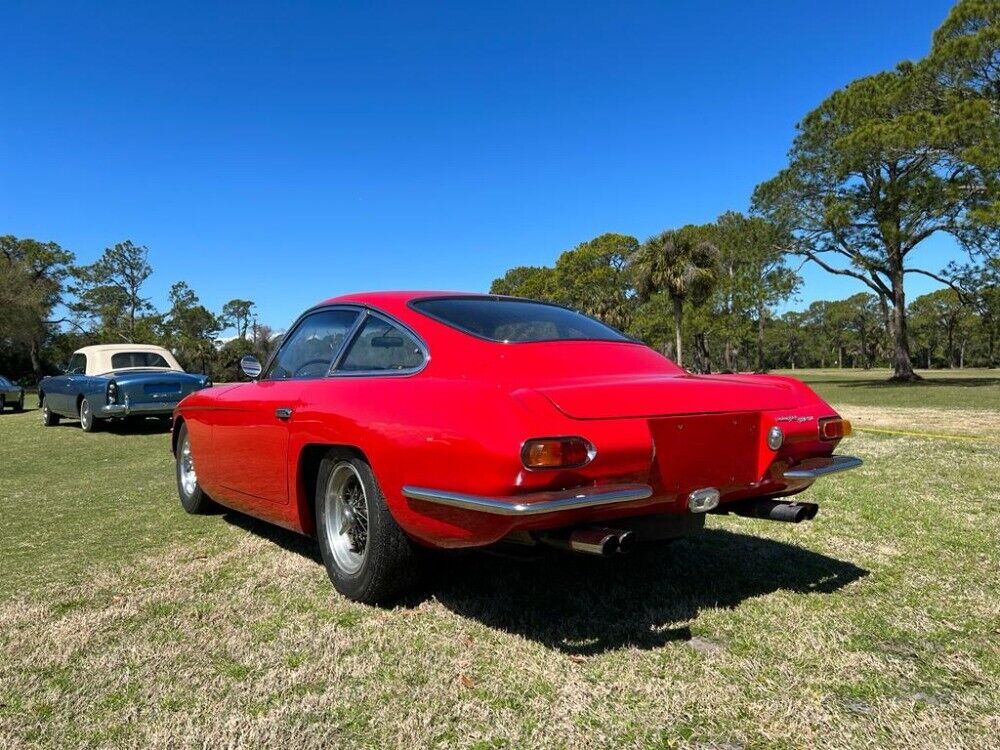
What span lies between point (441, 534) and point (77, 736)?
1282 mm

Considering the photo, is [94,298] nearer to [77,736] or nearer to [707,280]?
[707,280]

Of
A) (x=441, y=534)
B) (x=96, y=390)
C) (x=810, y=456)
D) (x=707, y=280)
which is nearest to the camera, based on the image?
(x=441, y=534)

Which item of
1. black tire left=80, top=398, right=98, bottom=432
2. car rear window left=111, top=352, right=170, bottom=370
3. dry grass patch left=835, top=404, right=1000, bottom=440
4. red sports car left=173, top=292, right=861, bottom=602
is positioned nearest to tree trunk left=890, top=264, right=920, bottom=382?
dry grass patch left=835, top=404, right=1000, bottom=440

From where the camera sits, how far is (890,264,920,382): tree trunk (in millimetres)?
28672

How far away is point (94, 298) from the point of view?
206ft

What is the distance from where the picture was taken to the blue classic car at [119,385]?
1084 cm

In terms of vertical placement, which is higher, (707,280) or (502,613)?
(707,280)

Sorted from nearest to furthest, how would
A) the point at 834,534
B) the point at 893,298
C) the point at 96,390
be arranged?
the point at 834,534
the point at 96,390
the point at 893,298

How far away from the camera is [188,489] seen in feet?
16.9

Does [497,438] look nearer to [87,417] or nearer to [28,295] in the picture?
[87,417]

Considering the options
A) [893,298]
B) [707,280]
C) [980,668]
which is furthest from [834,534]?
[707,280]

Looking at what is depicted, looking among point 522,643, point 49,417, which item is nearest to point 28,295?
point 49,417

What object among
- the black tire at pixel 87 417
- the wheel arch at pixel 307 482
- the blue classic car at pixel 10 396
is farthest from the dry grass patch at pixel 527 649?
the blue classic car at pixel 10 396

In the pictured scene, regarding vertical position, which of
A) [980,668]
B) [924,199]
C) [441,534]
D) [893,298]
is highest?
[924,199]
